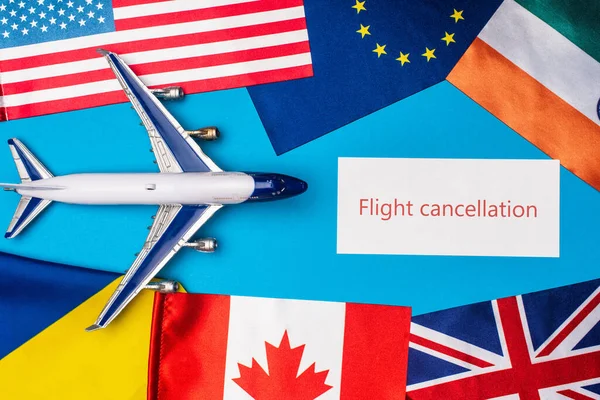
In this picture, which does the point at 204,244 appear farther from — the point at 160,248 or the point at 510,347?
the point at 510,347

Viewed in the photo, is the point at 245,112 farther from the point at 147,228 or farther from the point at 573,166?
the point at 573,166

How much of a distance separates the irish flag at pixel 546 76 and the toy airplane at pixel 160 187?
1.64 m

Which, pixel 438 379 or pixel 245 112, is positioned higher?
pixel 245 112

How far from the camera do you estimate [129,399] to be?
351 cm

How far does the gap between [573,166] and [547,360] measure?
1469 mm

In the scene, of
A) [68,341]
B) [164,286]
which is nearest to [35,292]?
[68,341]

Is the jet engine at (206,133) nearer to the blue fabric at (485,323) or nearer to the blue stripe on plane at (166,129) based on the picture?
the blue stripe on plane at (166,129)

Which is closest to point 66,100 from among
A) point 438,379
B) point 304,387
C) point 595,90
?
point 304,387

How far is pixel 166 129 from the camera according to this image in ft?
11.2

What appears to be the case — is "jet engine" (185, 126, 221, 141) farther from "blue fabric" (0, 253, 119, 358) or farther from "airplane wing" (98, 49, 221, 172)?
"blue fabric" (0, 253, 119, 358)

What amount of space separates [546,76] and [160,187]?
9.79ft

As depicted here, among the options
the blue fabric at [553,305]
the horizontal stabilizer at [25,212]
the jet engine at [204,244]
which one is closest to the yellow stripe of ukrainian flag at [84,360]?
the jet engine at [204,244]

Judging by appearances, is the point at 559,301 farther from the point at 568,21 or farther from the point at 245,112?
the point at 245,112

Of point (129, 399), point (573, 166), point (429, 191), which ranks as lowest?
point (129, 399)
